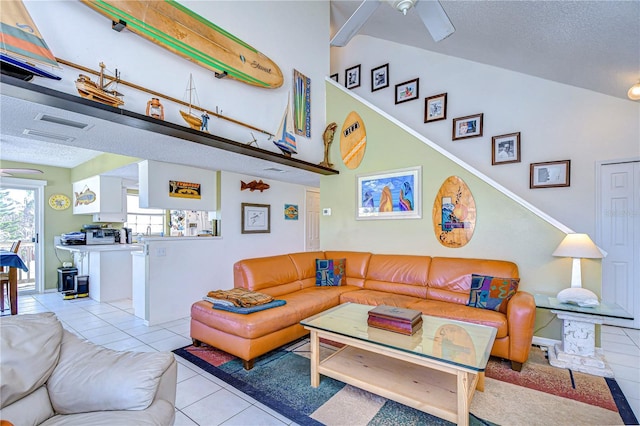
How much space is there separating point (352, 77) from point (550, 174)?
397cm

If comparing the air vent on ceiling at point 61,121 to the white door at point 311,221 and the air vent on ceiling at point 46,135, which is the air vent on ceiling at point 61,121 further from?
the white door at point 311,221

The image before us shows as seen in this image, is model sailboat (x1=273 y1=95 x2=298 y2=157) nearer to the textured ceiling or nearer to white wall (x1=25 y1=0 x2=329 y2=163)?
white wall (x1=25 y1=0 x2=329 y2=163)

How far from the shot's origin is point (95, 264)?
16.1ft

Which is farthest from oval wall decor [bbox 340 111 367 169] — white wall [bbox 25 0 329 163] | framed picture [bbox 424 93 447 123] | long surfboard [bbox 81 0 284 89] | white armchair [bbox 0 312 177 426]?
white armchair [bbox 0 312 177 426]

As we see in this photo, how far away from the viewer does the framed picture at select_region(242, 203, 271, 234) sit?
4.79 metres

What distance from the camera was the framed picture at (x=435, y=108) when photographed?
15.5 feet

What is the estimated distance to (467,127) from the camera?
4.49 metres

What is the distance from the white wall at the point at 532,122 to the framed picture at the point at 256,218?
3.02 metres

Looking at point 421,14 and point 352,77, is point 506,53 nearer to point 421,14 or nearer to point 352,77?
point 421,14

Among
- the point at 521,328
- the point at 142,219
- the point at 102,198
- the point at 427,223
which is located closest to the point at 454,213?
the point at 427,223

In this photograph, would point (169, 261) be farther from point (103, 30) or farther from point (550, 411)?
point (550, 411)

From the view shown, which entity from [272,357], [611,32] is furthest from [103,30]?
[611,32]

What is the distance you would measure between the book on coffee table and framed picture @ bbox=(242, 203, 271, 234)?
3070 millimetres

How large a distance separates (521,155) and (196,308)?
15.0ft
